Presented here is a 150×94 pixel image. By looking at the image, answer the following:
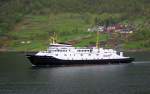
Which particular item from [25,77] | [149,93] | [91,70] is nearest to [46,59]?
[91,70]

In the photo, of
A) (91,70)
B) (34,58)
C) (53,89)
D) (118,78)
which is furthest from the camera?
(34,58)

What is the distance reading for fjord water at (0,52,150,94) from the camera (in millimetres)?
132500

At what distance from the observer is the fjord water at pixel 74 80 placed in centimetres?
13250

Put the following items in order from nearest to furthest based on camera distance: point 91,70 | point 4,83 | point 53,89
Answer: point 53,89 → point 4,83 → point 91,70

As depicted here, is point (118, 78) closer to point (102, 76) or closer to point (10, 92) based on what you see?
point (102, 76)

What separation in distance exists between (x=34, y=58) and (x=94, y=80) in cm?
4982

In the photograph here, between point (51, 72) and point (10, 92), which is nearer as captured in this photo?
point (10, 92)

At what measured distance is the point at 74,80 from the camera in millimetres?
155250

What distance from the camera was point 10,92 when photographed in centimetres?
12962

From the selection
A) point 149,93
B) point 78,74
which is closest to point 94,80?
point 78,74

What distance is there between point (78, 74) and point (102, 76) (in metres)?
10.3

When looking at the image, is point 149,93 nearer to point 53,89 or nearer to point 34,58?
point 53,89

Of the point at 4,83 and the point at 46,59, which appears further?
the point at 46,59

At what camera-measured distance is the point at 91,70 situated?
616 feet
